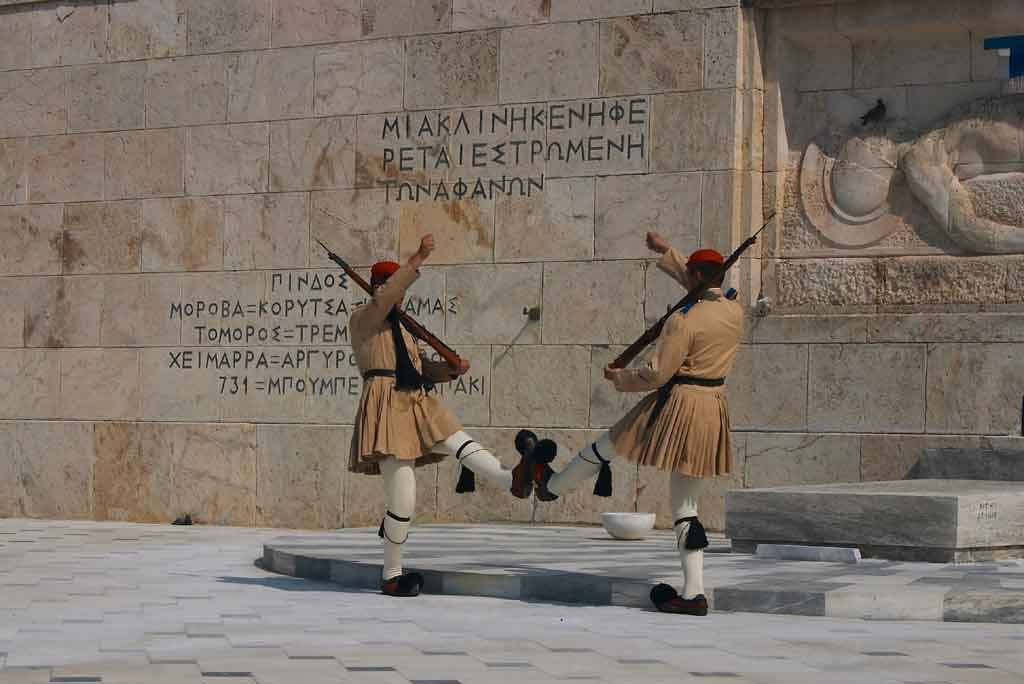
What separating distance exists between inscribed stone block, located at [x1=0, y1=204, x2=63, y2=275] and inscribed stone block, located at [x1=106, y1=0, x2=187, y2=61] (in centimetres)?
148

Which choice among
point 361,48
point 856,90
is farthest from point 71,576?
point 856,90

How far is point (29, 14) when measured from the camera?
15922 millimetres

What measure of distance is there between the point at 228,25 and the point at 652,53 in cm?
377

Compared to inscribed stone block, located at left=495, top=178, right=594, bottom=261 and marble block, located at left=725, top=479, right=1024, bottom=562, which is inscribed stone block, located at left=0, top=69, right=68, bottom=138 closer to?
inscribed stone block, located at left=495, top=178, right=594, bottom=261

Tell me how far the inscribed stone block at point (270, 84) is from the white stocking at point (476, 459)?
5816mm

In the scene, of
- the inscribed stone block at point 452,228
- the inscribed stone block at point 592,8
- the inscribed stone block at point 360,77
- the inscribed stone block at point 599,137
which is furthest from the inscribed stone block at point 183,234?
the inscribed stone block at point 592,8

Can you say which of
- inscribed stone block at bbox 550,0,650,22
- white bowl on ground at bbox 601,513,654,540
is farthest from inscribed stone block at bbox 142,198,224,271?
white bowl on ground at bbox 601,513,654,540

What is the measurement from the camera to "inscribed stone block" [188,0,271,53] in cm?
1488

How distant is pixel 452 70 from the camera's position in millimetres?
14086

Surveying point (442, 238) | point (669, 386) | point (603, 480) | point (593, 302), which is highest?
point (442, 238)

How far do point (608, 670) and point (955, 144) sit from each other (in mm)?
7367

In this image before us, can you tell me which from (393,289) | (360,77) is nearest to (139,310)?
(360,77)

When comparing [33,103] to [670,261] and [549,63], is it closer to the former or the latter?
[549,63]

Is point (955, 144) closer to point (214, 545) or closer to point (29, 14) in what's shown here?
point (214, 545)
